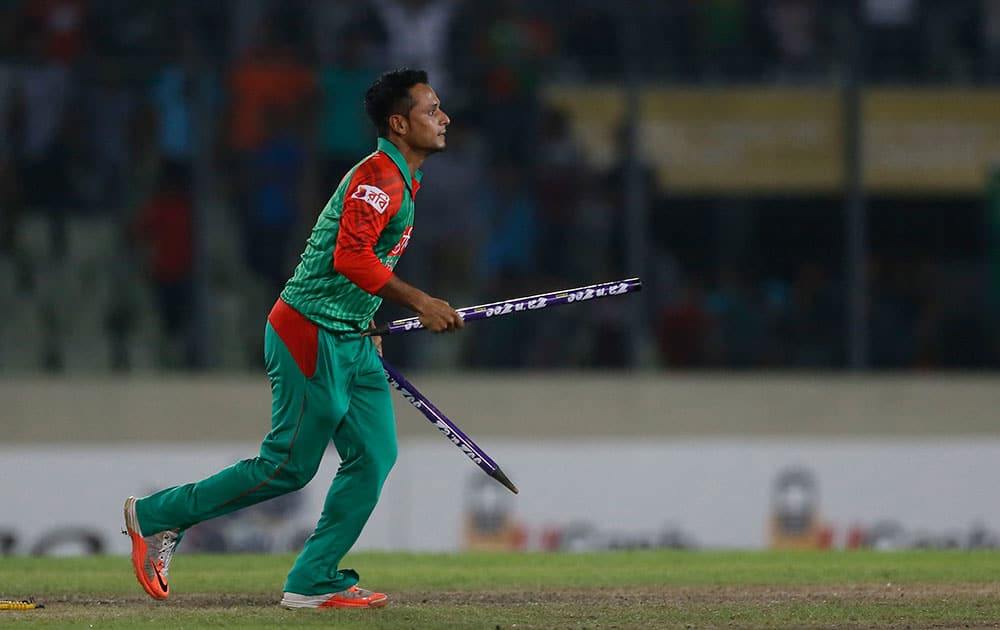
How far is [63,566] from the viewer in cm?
972

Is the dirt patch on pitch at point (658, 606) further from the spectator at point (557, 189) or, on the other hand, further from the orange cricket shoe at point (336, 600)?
the spectator at point (557, 189)

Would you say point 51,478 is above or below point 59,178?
below

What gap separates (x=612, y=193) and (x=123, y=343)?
14.0 ft

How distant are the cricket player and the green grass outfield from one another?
0.81ft

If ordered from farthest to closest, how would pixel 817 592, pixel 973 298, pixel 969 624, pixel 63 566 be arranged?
pixel 973 298
pixel 63 566
pixel 817 592
pixel 969 624

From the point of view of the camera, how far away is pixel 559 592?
316 inches

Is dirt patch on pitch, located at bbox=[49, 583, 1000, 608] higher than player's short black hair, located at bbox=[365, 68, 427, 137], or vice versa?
player's short black hair, located at bbox=[365, 68, 427, 137]

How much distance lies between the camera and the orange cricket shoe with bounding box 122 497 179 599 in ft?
24.2

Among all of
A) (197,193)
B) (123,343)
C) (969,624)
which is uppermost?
(197,193)

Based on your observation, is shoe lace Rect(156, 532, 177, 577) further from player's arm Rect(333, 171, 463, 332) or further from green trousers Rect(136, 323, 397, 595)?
player's arm Rect(333, 171, 463, 332)

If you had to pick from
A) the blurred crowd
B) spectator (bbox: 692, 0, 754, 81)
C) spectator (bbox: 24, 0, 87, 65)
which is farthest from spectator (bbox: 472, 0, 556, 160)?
spectator (bbox: 24, 0, 87, 65)

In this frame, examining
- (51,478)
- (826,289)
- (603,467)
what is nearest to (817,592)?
(603,467)

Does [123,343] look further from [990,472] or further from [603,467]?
[990,472]

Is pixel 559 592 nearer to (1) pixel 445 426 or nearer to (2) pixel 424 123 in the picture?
(1) pixel 445 426
